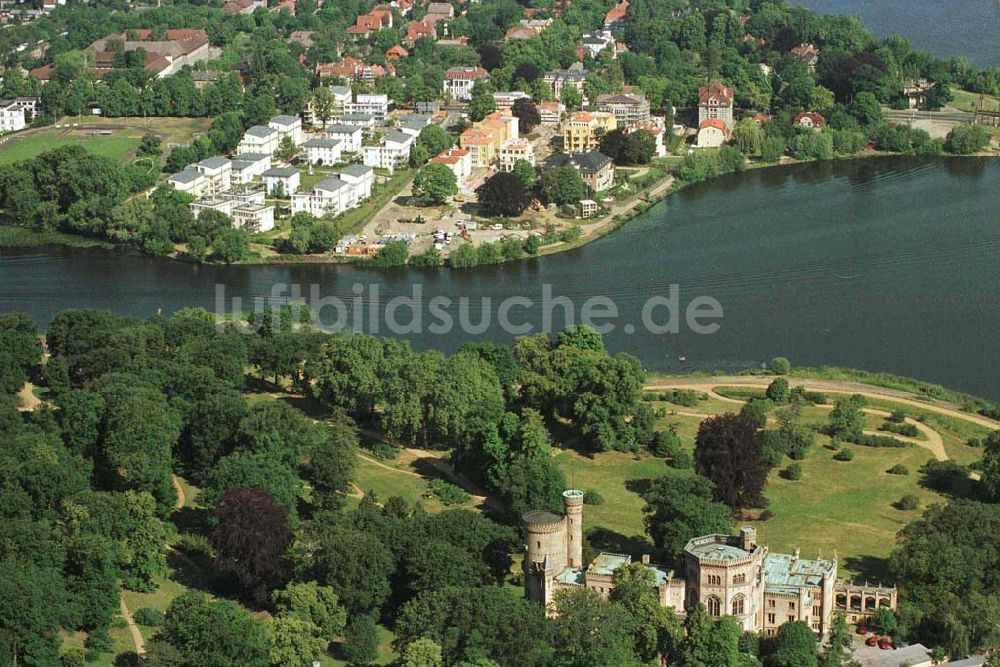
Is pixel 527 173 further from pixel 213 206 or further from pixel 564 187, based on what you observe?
pixel 213 206

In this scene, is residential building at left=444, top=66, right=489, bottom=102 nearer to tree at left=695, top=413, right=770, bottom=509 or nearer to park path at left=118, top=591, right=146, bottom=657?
tree at left=695, top=413, right=770, bottom=509

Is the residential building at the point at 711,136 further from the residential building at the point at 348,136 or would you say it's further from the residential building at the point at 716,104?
the residential building at the point at 348,136

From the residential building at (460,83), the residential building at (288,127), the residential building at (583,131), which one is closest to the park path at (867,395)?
the residential building at (583,131)

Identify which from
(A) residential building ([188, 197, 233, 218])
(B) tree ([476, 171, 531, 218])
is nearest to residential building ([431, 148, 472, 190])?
(B) tree ([476, 171, 531, 218])

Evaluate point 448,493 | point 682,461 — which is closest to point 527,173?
point 682,461

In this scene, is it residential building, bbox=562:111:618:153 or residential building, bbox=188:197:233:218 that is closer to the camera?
residential building, bbox=188:197:233:218

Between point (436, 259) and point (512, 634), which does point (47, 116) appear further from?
point (512, 634)
